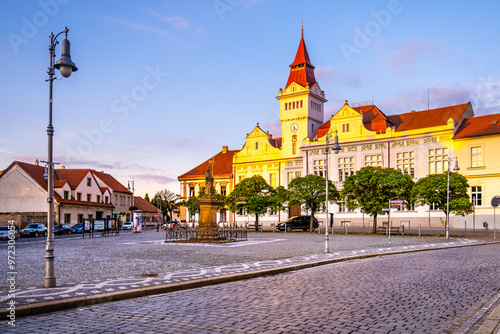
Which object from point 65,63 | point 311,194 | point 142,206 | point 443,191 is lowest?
point 142,206

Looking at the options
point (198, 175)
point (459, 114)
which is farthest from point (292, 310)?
point (198, 175)

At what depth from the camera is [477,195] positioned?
175 feet

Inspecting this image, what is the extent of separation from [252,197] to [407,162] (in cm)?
2065

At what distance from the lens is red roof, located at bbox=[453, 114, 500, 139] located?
5280 cm

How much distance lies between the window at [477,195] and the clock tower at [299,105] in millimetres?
24066

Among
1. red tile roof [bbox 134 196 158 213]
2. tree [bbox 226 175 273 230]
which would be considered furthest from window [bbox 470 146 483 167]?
red tile roof [bbox 134 196 158 213]

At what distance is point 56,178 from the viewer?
6800cm

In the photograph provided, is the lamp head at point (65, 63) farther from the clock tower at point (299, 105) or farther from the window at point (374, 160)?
the clock tower at point (299, 105)

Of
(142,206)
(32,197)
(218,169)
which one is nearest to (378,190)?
(32,197)

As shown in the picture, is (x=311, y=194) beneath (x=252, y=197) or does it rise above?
above

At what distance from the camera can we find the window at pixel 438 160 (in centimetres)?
5528

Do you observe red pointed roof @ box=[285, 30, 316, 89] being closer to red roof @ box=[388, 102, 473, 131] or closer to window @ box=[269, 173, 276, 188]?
window @ box=[269, 173, 276, 188]

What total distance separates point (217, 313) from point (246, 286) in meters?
3.70

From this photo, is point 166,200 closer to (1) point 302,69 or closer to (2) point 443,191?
(1) point 302,69
